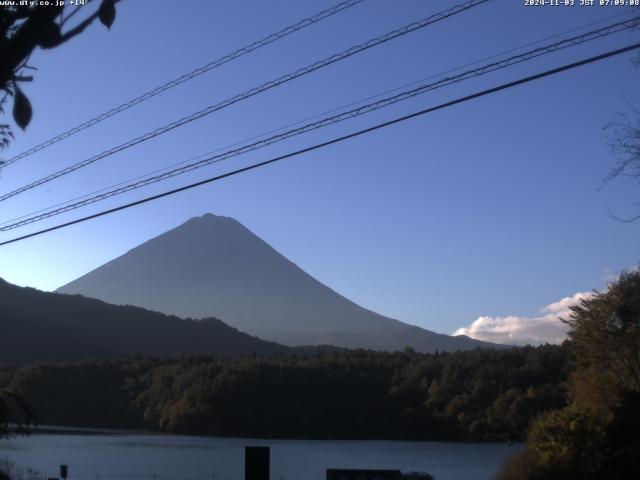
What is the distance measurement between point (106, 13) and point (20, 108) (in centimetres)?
63

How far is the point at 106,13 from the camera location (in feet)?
13.4

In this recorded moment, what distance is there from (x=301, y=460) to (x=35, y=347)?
51004mm

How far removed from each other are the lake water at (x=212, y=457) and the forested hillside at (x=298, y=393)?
15.6 ft

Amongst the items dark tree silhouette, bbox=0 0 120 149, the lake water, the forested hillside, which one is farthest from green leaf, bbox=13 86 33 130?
the forested hillside

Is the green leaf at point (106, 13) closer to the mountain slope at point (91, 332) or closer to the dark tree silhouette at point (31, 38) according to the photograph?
the dark tree silhouette at point (31, 38)

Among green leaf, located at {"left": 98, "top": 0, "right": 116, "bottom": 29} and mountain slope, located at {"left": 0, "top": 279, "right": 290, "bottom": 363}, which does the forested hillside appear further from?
green leaf, located at {"left": 98, "top": 0, "right": 116, "bottom": 29}

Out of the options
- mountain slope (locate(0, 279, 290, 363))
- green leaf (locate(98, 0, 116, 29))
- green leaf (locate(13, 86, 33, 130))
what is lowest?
green leaf (locate(13, 86, 33, 130))

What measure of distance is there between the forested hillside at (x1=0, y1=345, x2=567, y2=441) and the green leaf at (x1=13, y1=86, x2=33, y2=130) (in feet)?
187

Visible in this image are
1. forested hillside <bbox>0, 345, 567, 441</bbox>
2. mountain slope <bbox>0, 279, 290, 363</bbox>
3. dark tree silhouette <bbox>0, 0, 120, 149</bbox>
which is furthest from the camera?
mountain slope <bbox>0, 279, 290, 363</bbox>

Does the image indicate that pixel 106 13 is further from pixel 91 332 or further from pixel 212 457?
pixel 91 332

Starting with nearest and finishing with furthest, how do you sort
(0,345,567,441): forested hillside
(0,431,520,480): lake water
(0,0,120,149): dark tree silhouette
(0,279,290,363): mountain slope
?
1. (0,0,120,149): dark tree silhouette
2. (0,431,520,480): lake water
3. (0,345,567,441): forested hillside
4. (0,279,290,363): mountain slope

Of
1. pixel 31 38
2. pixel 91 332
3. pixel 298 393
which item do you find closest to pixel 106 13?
pixel 31 38

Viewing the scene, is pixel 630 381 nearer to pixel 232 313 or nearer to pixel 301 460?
pixel 301 460

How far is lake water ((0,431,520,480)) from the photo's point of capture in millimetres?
39375
